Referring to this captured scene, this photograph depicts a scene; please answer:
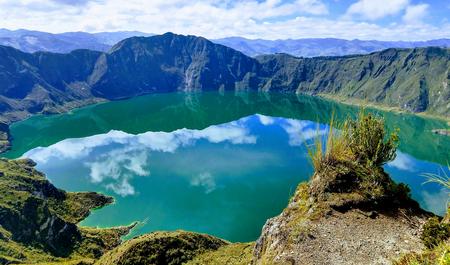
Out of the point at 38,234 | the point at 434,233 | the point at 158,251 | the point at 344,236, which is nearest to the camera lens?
the point at 434,233

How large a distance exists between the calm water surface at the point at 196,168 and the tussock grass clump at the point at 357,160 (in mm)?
40398

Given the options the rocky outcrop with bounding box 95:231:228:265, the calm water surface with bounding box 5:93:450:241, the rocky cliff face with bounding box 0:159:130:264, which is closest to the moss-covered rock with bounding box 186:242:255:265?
the rocky outcrop with bounding box 95:231:228:265

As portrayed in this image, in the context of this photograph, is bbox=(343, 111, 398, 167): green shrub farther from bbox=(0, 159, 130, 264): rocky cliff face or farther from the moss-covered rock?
bbox=(0, 159, 130, 264): rocky cliff face

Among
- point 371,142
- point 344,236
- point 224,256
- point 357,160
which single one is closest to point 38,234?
point 224,256

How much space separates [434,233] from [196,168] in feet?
349

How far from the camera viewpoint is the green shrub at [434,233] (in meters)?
18.2

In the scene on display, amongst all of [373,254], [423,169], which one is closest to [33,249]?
[373,254]

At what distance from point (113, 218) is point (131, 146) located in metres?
74.1

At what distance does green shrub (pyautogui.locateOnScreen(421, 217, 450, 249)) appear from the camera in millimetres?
18250

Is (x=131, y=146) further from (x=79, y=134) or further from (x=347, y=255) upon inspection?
(x=347, y=255)

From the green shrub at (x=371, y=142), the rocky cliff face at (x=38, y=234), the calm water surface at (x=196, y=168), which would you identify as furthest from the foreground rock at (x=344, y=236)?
the rocky cliff face at (x=38, y=234)

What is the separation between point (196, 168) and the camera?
405 feet

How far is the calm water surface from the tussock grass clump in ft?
133

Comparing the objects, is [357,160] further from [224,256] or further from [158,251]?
[158,251]
